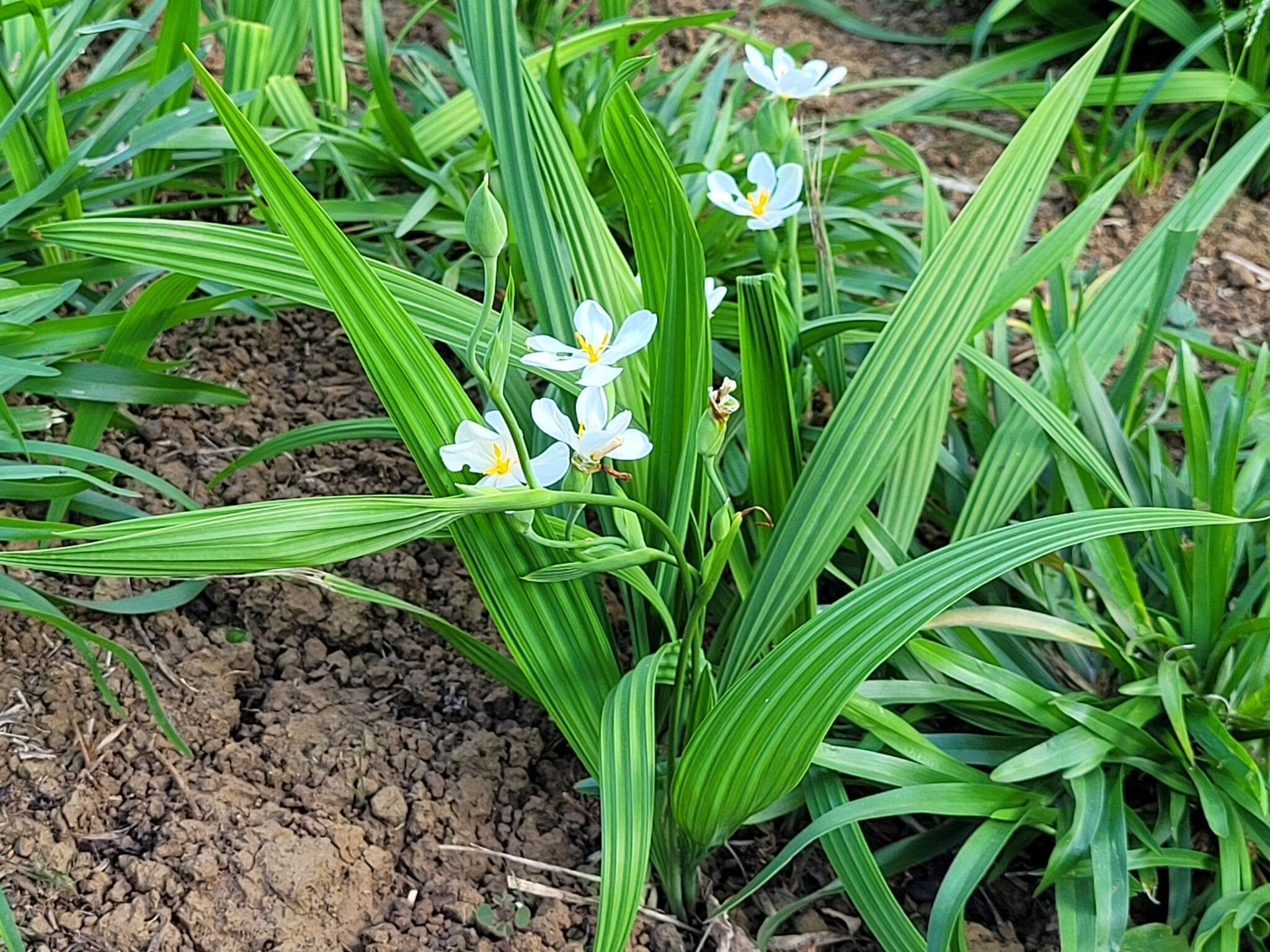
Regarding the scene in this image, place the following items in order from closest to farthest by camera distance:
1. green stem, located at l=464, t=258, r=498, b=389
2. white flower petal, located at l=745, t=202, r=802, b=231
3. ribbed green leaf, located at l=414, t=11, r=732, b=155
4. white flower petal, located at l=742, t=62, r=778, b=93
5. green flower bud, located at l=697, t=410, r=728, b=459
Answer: green stem, located at l=464, t=258, r=498, b=389 < green flower bud, located at l=697, t=410, r=728, b=459 < white flower petal, located at l=745, t=202, r=802, b=231 < white flower petal, located at l=742, t=62, r=778, b=93 < ribbed green leaf, located at l=414, t=11, r=732, b=155

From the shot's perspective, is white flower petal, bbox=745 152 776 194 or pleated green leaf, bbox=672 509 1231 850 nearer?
pleated green leaf, bbox=672 509 1231 850

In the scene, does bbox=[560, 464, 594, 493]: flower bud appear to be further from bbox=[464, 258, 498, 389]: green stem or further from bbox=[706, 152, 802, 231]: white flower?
bbox=[706, 152, 802, 231]: white flower

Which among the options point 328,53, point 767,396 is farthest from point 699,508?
point 328,53

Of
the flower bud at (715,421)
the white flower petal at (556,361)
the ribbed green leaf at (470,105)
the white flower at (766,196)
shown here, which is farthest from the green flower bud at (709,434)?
the ribbed green leaf at (470,105)

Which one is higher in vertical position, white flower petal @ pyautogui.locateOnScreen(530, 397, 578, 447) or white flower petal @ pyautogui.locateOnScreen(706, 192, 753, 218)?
white flower petal @ pyautogui.locateOnScreen(706, 192, 753, 218)

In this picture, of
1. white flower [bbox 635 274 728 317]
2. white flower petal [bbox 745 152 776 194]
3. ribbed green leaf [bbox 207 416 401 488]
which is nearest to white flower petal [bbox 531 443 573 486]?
white flower [bbox 635 274 728 317]

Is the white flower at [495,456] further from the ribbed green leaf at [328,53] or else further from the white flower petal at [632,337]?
the ribbed green leaf at [328,53]

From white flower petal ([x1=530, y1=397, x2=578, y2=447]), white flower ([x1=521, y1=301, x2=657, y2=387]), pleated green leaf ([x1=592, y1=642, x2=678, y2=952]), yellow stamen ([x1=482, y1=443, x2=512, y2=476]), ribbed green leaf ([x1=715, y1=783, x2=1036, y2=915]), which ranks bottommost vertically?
ribbed green leaf ([x1=715, y1=783, x2=1036, y2=915])

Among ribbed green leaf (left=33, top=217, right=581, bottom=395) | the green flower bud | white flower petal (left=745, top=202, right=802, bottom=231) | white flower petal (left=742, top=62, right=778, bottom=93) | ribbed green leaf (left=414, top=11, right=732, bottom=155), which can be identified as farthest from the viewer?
ribbed green leaf (left=414, top=11, right=732, bottom=155)
